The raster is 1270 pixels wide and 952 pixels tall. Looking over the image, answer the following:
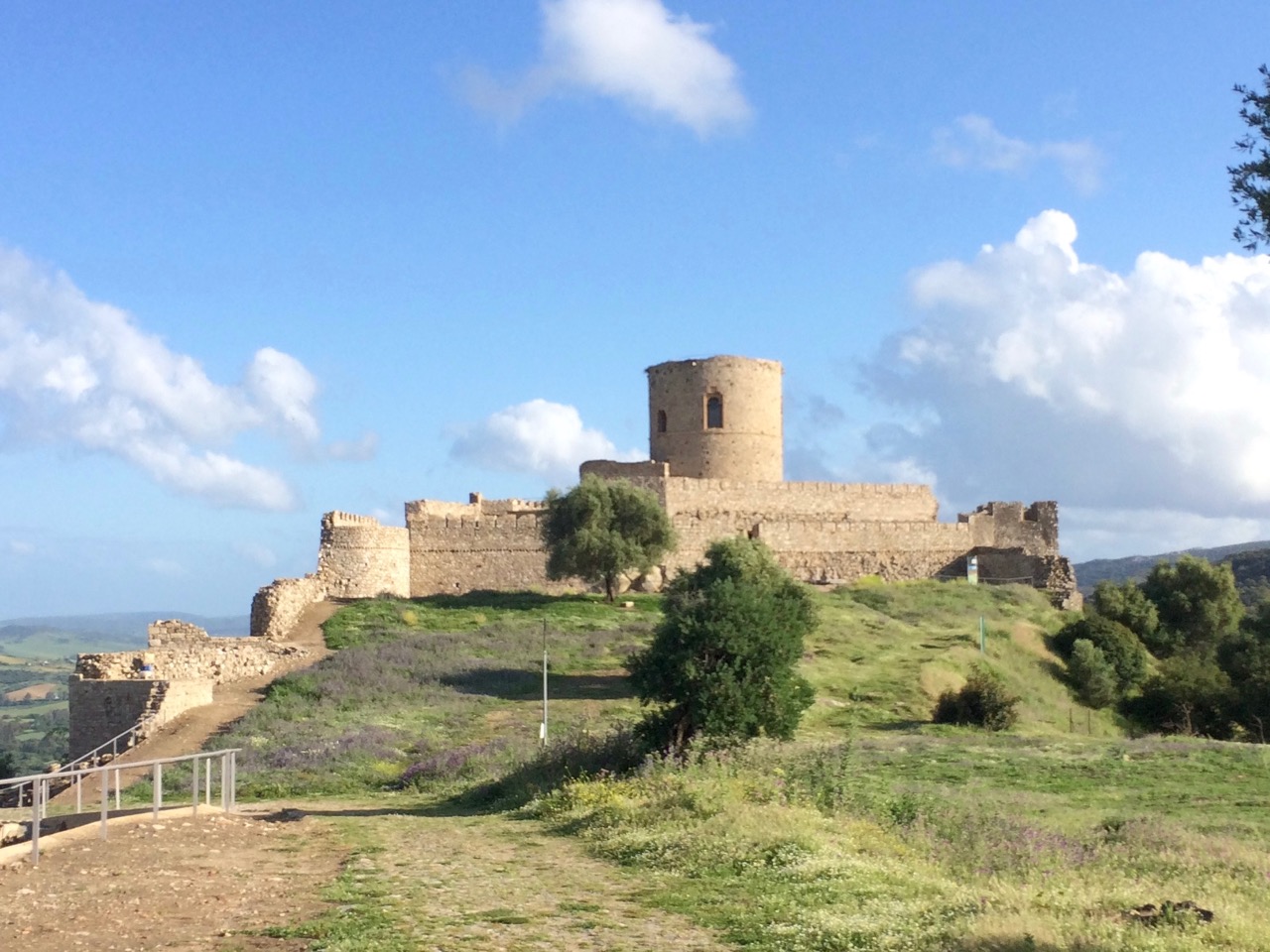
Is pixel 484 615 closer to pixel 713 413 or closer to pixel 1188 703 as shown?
pixel 713 413

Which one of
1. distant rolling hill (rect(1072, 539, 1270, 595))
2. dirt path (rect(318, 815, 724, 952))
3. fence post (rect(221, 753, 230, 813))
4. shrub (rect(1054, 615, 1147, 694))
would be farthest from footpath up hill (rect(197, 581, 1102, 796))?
distant rolling hill (rect(1072, 539, 1270, 595))

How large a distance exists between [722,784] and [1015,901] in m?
5.39

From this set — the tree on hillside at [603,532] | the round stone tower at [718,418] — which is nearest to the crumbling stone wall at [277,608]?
the tree on hillside at [603,532]

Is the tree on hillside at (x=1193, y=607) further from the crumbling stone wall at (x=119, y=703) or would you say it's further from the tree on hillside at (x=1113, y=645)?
the crumbling stone wall at (x=119, y=703)

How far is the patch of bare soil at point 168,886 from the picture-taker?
7793 millimetres

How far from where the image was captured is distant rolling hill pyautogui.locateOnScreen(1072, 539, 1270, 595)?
75000mm

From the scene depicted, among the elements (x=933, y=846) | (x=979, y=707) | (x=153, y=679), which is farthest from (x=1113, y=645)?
(x=933, y=846)

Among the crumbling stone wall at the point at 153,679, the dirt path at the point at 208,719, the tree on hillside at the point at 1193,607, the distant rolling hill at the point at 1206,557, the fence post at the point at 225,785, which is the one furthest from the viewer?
the distant rolling hill at the point at 1206,557

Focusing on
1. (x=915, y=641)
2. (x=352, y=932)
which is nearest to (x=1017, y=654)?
(x=915, y=641)

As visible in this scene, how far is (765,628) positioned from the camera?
16.9 meters

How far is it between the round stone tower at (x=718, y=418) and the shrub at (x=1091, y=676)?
15.7 metres

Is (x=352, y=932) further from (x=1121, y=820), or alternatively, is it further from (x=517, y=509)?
(x=517, y=509)

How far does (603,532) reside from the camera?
3644 centimetres

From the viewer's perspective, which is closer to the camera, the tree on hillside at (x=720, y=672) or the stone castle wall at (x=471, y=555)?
the tree on hillside at (x=720, y=672)
